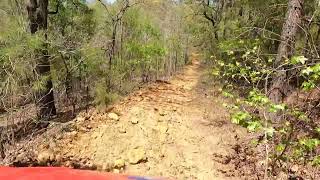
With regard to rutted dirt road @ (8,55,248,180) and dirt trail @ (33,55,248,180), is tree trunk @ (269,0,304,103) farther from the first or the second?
dirt trail @ (33,55,248,180)

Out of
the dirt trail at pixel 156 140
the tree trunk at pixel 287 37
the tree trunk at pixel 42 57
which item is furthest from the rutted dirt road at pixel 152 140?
the tree trunk at pixel 287 37

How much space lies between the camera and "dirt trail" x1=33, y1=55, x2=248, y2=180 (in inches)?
377

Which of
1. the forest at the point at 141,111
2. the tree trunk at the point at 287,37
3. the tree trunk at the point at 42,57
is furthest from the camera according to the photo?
the tree trunk at the point at 42,57

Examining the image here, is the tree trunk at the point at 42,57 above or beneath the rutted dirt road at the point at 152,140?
above

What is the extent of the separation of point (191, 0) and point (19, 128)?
12893 millimetres

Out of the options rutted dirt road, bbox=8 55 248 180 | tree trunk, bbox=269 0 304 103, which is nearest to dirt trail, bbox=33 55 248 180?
rutted dirt road, bbox=8 55 248 180

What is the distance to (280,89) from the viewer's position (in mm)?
9492

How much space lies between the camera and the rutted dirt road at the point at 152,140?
9.58m

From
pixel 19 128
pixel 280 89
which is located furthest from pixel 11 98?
pixel 280 89

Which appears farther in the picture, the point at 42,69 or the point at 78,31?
the point at 78,31

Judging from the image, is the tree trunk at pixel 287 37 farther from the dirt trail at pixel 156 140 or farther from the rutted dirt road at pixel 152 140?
the dirt trail at pixel 156 140

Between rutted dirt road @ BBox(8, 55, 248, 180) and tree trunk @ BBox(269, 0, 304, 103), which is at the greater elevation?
tree trunk @ BBox(269, 0, 304, 103)

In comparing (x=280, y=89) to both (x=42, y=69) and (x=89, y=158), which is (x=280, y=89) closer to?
(x=89, y=158)

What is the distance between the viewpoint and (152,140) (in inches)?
420
